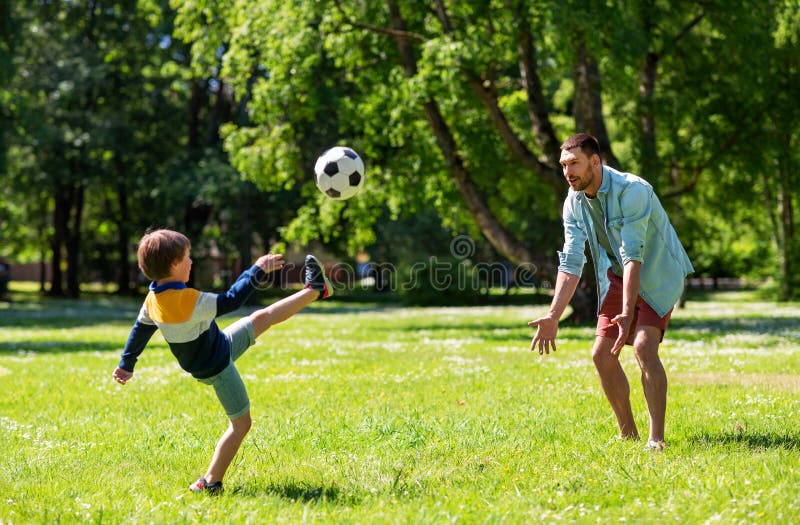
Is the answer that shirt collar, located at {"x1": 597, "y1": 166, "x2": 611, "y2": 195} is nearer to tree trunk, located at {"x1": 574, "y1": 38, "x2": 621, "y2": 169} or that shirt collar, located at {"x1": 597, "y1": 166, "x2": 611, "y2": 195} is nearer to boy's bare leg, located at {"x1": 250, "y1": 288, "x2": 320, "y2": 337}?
boy's bare leg, located at {"x1": 250, "y1": 288, "x2": 320, "y2": 337}

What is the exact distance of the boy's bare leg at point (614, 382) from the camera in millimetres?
6461

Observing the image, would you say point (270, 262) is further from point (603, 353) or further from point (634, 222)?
point (603, 353)

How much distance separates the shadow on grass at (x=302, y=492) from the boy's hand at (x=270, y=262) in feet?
4.47

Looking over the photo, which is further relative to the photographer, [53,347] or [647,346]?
[53,347]

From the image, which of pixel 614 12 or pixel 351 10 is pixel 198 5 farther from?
pixel 614 12

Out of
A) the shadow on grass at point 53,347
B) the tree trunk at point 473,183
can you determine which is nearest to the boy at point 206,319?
the shadow on grass at point 53,347

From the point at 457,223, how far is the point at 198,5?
30.0 ft

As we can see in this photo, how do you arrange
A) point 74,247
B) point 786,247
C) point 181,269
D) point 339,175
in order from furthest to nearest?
point 74,247
point 786,247
point 339,175
point 181,269

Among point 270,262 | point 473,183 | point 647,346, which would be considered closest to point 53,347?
point 473,183

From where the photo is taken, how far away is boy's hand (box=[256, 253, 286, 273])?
5.11 meters

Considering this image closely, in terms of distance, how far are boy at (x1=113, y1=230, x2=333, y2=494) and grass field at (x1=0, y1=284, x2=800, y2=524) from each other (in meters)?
0.42

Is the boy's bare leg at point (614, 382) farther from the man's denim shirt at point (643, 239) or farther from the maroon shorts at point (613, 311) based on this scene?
the man's denim shirt at point (643, 239)

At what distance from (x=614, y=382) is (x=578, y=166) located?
1676mm

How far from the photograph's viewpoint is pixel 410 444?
21.3 feet
